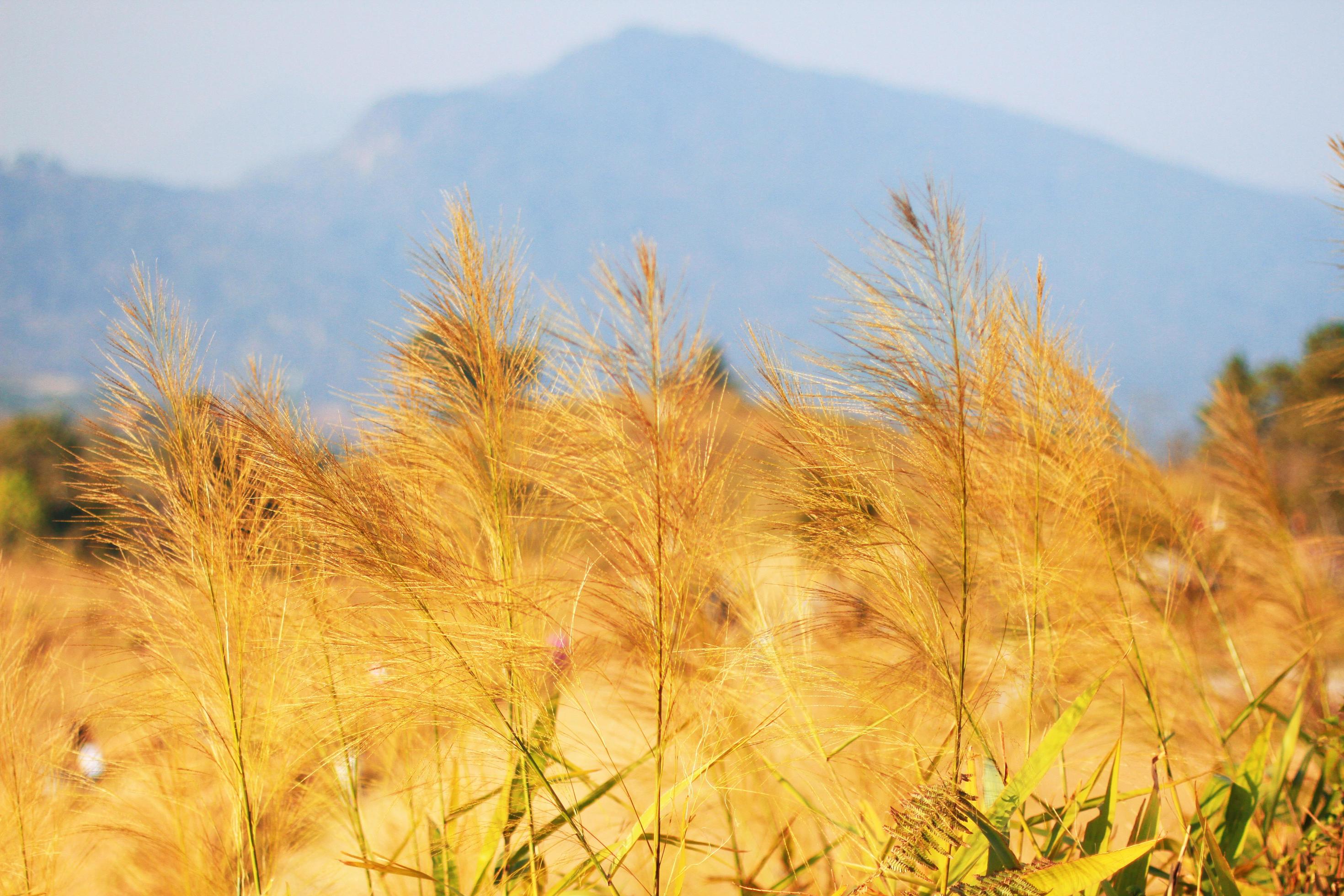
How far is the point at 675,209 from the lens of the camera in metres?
110

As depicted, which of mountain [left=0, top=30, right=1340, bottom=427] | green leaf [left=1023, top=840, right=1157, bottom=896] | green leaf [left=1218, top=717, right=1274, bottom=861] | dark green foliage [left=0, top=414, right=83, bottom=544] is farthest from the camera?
mountain [left=0, top=30, right=1340, bottom=427]

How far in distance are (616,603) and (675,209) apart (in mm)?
114245

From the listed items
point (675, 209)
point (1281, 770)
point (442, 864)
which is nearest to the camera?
point (442, 864)

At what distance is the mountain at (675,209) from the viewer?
8488 cm

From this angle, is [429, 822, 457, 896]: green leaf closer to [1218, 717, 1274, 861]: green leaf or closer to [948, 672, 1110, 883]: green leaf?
[948, 672, 1110, 883]: green leaf

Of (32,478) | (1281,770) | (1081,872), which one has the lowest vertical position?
(32,478)

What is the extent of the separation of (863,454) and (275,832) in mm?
1131

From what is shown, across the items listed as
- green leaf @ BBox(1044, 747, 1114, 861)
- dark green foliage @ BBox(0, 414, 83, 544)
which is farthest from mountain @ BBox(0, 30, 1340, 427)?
green leaf @ BBox(1044, 747, 1114, 861)

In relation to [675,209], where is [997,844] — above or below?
below

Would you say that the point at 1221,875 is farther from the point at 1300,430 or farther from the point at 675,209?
the point at 675,209

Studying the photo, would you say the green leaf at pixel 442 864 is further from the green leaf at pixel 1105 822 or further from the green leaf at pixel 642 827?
the green leaf at pixel 1105 822

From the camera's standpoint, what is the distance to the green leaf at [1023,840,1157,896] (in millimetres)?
825

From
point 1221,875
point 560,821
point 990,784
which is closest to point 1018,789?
point 990,784

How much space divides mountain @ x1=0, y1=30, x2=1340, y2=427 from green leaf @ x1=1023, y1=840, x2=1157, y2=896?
78.3 metres
